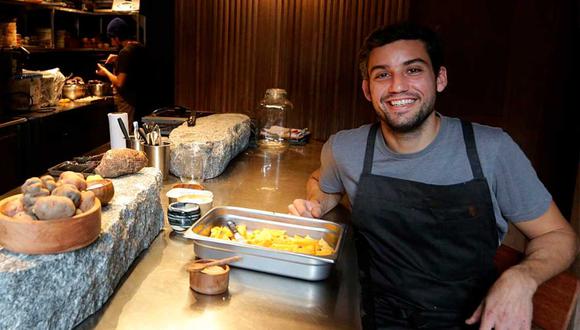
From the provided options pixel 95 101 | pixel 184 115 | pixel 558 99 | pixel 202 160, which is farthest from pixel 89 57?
pixel 558 99

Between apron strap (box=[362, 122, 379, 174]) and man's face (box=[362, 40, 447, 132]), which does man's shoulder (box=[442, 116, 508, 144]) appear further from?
apron strap (box=[362, 122, 379, 174])

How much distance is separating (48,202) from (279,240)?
0.78 metres

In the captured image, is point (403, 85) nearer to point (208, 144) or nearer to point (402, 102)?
point (402, 102)

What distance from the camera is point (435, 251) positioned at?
5.59 feet

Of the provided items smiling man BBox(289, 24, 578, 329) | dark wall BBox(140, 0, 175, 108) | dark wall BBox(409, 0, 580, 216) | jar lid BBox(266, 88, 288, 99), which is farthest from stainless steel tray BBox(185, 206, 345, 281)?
dark wall BBox(140, 0, 175, 108)

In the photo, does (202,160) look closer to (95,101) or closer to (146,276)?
(146,276)

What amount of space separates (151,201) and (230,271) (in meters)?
0.39

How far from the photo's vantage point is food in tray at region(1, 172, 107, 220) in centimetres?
110

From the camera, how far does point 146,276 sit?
1514mm

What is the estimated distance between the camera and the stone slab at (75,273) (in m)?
1.02

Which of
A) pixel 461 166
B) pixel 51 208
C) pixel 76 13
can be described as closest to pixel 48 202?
pixel 51 208

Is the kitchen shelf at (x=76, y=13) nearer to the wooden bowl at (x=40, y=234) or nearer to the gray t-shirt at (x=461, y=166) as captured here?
the gray t-shirt at (x=461, y=166)

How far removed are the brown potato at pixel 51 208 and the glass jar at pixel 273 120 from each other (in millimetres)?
2588

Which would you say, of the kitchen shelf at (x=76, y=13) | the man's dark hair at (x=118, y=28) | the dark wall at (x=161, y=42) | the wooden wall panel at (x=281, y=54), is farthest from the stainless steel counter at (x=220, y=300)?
the dark wall at (x=161, y=42)
